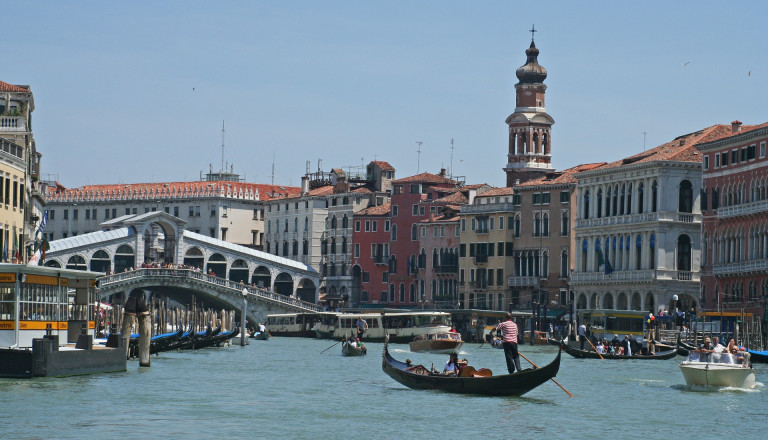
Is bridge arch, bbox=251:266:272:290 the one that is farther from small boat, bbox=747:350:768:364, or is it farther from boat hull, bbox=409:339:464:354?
small boat, bbox=747:350:768:364

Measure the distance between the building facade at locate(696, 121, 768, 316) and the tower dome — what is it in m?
23.2

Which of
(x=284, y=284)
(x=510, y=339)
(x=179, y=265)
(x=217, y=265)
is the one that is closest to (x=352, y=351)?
(x=510, y=339)

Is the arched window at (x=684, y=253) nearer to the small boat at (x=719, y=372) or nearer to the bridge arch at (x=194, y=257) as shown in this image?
the bridge arch at (x=194, y=257)

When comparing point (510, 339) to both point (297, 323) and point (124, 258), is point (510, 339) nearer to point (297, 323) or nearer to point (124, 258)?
point (297, 323)

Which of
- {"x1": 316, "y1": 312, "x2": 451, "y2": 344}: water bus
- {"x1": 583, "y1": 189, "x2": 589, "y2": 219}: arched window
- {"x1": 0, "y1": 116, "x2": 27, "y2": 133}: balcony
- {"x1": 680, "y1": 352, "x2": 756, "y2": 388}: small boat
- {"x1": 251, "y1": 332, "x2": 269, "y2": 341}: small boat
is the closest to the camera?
{"x1": 680, "y1": 352, "x2": 756, "y2": 388}: small boat

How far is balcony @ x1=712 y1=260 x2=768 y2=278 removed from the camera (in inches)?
2371

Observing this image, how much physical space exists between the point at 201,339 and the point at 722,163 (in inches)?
836

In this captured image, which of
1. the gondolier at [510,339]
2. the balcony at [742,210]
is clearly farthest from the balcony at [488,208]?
the gondolier at [510,339]

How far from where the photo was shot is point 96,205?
10969cm

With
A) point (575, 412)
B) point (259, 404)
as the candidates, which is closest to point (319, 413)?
point (259, 404)

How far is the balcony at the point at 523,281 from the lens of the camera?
8175 centimetres

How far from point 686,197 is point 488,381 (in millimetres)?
40250

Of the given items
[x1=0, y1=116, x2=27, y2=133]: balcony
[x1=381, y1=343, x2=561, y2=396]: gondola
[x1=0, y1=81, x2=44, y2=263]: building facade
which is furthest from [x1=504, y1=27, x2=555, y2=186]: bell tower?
[x1=381, y1=343, x2=561, y2=396]: gondola

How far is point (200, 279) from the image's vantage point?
262ft
